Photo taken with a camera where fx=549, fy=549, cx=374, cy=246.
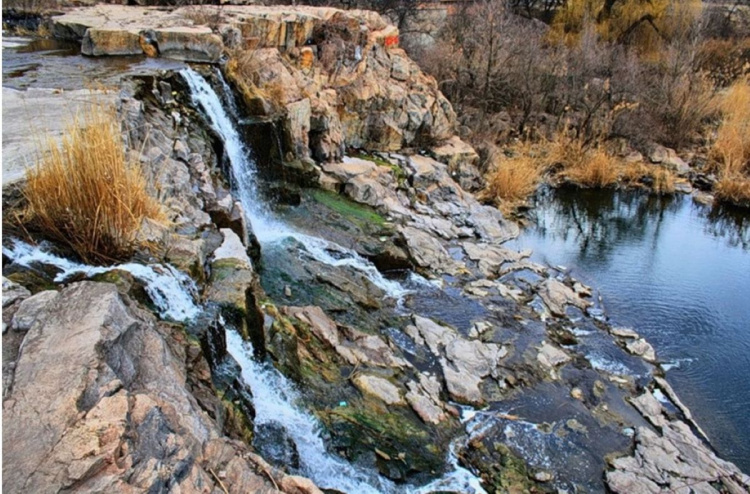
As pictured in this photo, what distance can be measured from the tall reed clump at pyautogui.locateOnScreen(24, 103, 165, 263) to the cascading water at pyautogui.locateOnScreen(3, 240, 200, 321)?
0.10 m

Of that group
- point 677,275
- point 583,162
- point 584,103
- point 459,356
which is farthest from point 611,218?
point 459,356

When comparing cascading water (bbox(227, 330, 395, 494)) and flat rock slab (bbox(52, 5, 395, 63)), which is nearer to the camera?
A: cascading water (bbox(227, 330, 395, 494))

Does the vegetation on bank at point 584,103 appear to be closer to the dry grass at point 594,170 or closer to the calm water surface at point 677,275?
the dry grass at point 594,170

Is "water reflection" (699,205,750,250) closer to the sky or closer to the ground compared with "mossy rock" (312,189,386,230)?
closer to the ground

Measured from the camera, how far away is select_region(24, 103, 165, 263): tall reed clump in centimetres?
316

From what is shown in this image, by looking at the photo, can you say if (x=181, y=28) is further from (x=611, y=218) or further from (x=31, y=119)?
(x=611, y=218)

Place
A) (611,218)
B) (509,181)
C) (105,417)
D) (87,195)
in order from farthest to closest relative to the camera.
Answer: (611,218)
(509,181)
(87,195)
(105,417)

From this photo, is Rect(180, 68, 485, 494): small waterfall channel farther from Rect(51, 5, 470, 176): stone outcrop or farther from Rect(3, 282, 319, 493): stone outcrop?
Rect(51, 5, 470, 176): stone outcrop

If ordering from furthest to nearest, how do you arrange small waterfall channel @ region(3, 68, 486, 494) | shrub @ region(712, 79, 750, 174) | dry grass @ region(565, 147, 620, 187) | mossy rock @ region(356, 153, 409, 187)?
shrub @ region(712, 79, 750, 174) < dry grass @ region(565, 147, 620, 187) < mossy rock @ region(356, 153, 409, 187) < small waterfall channel @ region(3, 68, 486, 494)

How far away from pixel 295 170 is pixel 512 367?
4.27 meters

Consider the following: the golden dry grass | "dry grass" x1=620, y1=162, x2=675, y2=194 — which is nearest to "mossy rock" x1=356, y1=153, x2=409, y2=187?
"dry grass" x1=620, y1=162, x2=675, y2=194

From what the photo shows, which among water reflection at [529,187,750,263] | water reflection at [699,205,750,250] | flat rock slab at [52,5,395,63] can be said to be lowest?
water reflection at [529,187,750,263]

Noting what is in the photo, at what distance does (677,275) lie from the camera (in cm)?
820

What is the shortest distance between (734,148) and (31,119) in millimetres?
13411
